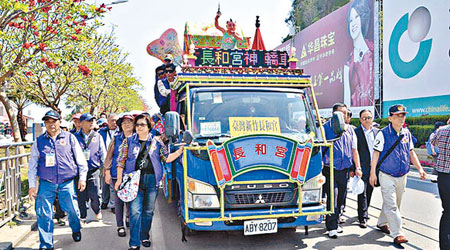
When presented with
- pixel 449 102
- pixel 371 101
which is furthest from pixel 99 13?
pixel 371 101

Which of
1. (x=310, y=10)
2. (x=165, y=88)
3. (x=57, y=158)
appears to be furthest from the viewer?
(x=310, y=10)

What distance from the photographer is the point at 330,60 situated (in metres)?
25.4

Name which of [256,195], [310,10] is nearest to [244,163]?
[256,195]

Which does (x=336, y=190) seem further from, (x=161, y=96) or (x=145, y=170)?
(x=161, y=96)

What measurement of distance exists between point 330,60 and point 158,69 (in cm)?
2055

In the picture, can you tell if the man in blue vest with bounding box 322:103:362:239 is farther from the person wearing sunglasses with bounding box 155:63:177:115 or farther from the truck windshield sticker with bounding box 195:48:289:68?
the person wearing sunglasses with bounding box 155:63:177:115


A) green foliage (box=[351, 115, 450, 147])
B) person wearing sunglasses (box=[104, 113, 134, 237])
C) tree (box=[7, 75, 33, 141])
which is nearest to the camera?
person wearing sunglasses (box=[104, 113, 134, 237])

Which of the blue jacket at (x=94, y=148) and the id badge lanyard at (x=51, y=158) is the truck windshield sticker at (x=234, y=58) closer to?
the blue jacket at (x=94, y=148)

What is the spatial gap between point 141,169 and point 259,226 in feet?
5.27

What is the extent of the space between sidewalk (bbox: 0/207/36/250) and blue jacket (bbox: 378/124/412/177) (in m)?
5.10

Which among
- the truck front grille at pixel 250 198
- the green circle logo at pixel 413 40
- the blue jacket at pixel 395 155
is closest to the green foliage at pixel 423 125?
the green circle logo at pixel 413 40

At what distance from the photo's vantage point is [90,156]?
600 cm

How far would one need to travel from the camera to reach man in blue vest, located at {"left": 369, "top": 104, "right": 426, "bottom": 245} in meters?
4.75

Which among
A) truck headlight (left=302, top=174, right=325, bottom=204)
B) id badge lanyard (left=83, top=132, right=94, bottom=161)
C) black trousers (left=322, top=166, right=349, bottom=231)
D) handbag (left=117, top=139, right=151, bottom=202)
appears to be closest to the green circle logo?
black trousers (left=322, top=166, right=349, bottom=231)
